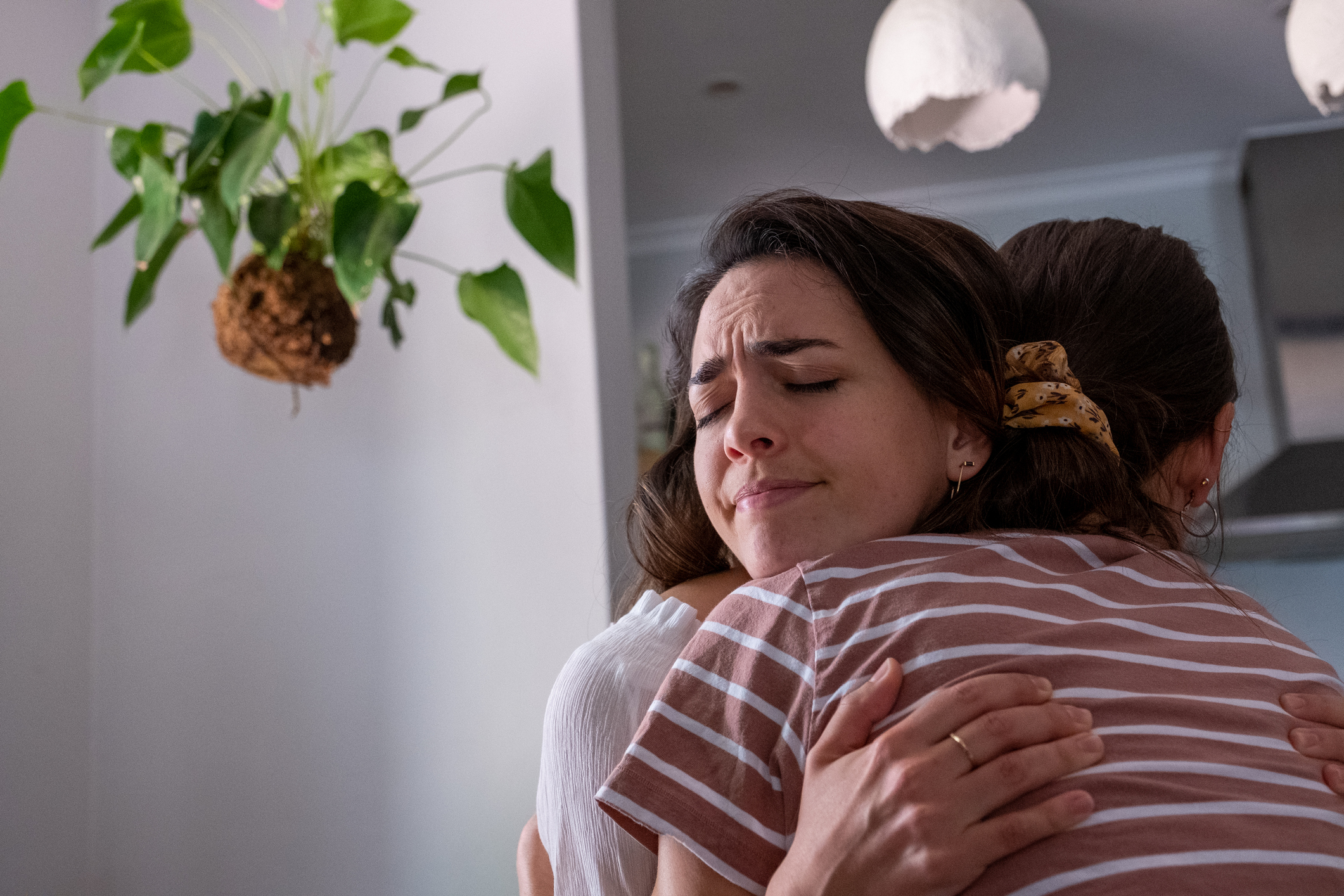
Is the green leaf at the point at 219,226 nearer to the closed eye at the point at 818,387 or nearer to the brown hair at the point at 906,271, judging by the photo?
the brown hair at the point at 906,271

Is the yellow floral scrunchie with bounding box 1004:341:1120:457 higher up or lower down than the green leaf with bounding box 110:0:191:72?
lower down

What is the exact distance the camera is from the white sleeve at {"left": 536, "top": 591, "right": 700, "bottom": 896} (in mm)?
753

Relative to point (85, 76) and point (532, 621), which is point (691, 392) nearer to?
point (532, 621)

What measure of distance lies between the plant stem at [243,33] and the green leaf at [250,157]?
1.65 feet

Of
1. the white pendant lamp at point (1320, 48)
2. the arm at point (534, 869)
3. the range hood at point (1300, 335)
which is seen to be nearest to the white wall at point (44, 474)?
the arm at point (534, 869)

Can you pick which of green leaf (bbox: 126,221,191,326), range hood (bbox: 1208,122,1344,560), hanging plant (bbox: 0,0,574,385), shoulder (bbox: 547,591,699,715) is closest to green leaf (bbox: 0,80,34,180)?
hanging plant (bbox: 0,0,574,385)

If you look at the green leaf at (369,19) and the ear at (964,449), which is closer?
the ear at (964,449)

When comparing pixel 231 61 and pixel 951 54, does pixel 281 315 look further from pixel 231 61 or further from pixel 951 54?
pixel 951 54

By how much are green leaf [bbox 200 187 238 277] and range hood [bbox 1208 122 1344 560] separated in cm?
302

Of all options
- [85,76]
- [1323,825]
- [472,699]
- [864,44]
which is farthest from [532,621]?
[864,44]

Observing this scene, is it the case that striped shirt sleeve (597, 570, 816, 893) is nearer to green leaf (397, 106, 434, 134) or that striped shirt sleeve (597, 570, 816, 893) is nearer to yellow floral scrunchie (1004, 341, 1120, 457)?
yellow floral scrunchie (1004, 341, 1120, 457)

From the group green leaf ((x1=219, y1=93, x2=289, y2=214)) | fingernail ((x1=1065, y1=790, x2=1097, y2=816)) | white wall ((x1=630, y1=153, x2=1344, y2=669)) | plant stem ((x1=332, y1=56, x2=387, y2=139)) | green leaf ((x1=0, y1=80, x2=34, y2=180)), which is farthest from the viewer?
white wall ((x1=630, y1=153, x2=1344, y2=669))

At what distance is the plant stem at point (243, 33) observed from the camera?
1.94 meters

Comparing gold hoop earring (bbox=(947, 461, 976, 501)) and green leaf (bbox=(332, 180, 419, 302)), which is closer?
gold hoop earring (bbox=(947, 461, 976, 501))
